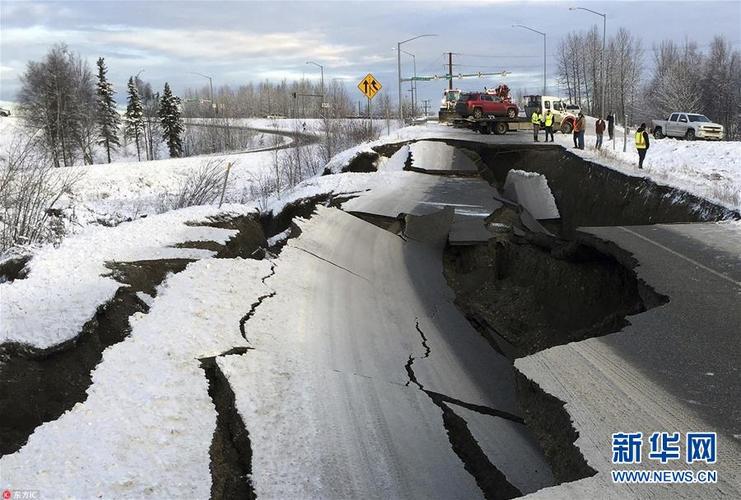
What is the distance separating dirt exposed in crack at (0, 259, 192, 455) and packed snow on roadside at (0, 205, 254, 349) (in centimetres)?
11

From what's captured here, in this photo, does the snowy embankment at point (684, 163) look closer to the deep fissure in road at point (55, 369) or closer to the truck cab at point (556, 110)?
the truck cab at point (556, 110)

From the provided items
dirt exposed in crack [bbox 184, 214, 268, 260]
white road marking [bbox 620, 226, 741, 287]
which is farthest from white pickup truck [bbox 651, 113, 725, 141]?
dirt exposed in crack [bbox 184, 214, 268, 260]

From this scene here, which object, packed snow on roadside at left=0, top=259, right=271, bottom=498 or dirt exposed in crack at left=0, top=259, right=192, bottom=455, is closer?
packed snow on roadside at left=0, top=259, right=271, bottom=498

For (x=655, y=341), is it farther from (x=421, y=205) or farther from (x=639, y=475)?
(x=421, y=205)

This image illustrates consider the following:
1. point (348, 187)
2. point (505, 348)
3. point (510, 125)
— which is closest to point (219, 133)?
point (510, 125)

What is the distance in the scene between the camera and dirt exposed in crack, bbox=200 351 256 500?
3947 millimetres

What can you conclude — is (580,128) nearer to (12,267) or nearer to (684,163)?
(684,163)

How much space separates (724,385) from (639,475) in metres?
1.57

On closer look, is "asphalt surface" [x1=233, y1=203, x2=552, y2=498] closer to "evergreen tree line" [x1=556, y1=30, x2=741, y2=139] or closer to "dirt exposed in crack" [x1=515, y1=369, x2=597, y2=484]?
"dirt exposed in crack" [x1=515, y1=369, x2=597, y2=484]

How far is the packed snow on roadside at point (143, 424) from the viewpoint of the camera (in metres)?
3.57

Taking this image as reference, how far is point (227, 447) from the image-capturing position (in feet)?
14.3

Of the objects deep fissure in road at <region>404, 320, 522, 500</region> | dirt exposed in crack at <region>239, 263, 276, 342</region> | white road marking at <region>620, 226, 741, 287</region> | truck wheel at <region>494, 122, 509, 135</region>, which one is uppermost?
truck wheel at <region>494, 122, 509, 135</region>

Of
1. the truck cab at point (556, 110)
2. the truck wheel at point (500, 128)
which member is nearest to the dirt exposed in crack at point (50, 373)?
the truck wheel at point (500, 128)

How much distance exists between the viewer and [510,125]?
35625mm
